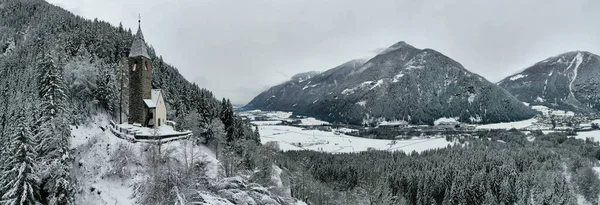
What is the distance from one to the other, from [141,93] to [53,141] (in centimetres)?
1379

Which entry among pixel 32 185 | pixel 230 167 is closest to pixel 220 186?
pixel 32 185

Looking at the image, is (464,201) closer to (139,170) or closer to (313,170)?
(313,170)

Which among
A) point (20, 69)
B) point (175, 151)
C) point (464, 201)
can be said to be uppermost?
point (20, 69)

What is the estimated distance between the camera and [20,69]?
6619cm

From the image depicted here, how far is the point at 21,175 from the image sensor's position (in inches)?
1088

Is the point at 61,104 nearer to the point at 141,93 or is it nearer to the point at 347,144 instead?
the point at 141,93

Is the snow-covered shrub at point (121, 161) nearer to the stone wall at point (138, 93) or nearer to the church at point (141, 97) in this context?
the church at point (141, 97)

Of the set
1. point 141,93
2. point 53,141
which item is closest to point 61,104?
point 53,141

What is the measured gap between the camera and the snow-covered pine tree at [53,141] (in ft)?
95.5

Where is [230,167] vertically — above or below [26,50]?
below

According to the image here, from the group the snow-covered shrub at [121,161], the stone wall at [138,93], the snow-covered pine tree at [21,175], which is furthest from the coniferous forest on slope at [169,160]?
the stone wall at [138,93]

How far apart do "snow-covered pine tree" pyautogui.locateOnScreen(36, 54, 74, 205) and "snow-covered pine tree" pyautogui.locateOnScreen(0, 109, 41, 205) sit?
1174 millimetres

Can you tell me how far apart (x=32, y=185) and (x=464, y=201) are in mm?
87456

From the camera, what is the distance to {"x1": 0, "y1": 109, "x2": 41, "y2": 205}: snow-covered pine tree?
27344mm
